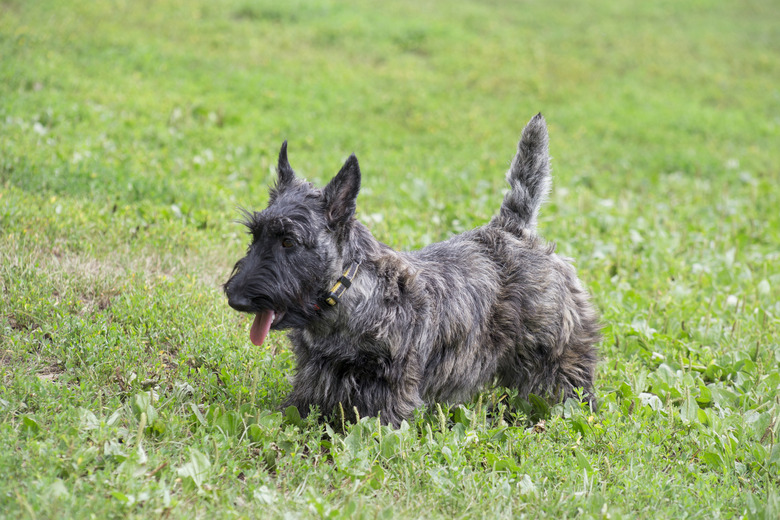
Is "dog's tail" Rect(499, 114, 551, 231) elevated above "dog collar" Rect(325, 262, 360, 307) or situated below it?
above

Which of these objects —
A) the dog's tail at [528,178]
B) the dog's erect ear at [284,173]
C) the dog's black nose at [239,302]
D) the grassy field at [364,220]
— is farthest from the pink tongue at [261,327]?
the dog's tail at [528,178]

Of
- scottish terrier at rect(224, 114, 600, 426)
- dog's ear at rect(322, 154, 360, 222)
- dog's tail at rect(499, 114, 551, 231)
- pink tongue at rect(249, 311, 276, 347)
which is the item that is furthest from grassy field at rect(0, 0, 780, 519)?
dog's tail at rect(499, 114, 551, 231)

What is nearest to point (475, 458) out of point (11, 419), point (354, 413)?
point (354, 413)

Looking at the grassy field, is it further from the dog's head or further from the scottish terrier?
the dog's head

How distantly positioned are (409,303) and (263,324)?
87 centimetres

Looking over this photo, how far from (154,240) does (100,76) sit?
5837 mm

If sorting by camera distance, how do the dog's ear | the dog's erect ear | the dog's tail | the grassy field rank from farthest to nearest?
the dog's tail
the dog's erect ear
the dog's ear
the grassy field

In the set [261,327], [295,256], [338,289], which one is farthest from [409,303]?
[261,327]

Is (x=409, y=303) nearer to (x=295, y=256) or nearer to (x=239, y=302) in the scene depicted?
(x=295, y=256)

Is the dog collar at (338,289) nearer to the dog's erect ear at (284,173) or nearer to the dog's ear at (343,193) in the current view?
the dog's ear at (343,193)

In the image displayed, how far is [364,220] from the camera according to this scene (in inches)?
282

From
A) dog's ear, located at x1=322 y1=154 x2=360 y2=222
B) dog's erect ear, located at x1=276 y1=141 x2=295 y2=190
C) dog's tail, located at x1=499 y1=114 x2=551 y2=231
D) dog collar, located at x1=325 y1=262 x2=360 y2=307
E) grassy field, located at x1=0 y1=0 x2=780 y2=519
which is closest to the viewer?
grassy field, located at x1=0 y1=0 x2=780 y2=519

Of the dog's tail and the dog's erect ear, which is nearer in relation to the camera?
the dog's erect ear

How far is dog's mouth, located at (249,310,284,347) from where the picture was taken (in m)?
3.70
